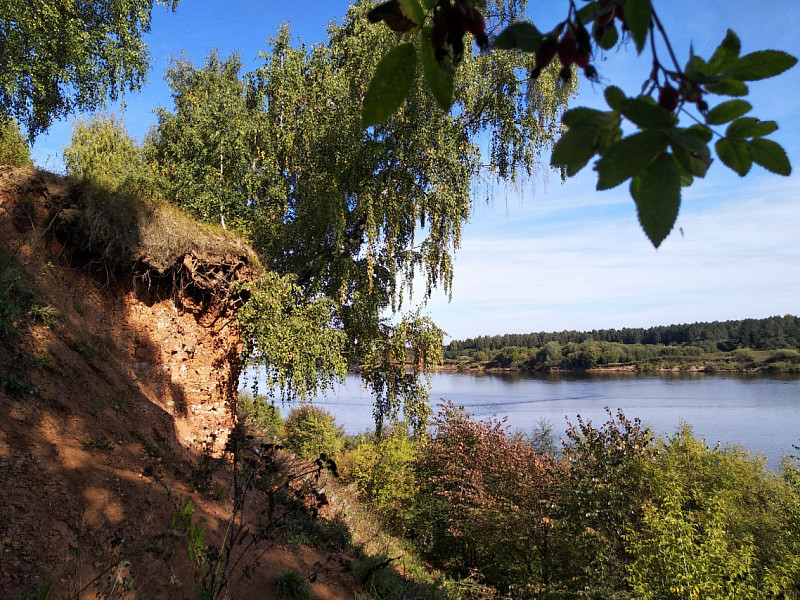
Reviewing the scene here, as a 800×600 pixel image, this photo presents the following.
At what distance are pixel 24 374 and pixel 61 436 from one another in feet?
2.68

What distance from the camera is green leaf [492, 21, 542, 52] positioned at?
54cm

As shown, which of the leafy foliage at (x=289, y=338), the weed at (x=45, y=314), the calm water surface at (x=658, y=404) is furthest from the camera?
the calm water surface at (x=658, y=404)

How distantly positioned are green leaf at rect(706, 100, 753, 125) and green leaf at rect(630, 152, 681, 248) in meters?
0.16

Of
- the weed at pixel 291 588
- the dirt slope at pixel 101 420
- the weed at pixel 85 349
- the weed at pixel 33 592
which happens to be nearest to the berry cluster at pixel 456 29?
the dirt slope at pixel 101 420

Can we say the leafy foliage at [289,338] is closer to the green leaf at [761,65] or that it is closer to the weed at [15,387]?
the weed at [15,387]

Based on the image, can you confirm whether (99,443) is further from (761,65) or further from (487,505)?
(487,505)

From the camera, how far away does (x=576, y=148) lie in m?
0.54

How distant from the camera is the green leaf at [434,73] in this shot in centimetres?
68

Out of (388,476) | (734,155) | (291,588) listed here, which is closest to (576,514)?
(291,588)

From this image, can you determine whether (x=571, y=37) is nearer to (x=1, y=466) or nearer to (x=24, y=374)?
(x=1, y=466)

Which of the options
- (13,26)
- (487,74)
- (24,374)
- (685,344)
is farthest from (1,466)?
(685,344)

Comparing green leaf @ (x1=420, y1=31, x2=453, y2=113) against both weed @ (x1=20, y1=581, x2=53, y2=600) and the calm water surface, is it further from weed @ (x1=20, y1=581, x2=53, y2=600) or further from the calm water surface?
the calm water surface

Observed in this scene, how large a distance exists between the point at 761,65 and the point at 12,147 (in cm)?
990

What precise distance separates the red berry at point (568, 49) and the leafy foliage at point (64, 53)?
9.86 m
